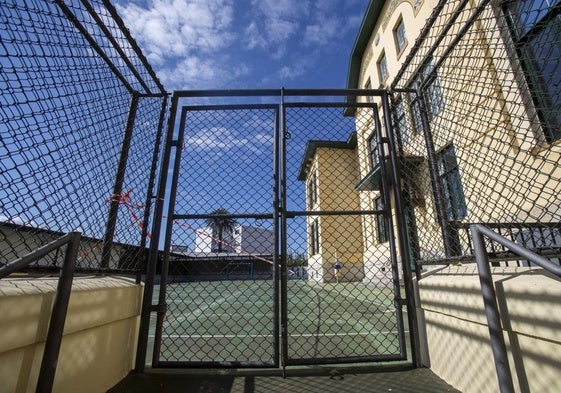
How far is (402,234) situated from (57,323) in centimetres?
216

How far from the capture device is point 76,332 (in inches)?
57.6

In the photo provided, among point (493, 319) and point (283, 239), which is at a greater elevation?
point (283, 239)

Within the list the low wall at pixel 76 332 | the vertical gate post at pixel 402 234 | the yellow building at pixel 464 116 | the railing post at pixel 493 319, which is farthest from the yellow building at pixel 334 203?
the railing post at pixel 493 319

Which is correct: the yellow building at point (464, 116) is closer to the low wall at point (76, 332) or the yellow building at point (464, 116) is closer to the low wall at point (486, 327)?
the low wall at point (486, 327)

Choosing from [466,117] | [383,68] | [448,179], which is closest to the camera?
[466,117]

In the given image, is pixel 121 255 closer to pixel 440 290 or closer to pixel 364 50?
pixel 440 290

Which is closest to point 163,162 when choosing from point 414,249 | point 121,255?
point 121,255

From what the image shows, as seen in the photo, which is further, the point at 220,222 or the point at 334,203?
the point at 334,203

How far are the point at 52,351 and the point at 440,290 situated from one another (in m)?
2.02

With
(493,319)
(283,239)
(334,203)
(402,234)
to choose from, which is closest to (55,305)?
(283,239)

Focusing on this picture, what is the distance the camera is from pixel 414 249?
230cm

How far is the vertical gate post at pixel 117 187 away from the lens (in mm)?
2090

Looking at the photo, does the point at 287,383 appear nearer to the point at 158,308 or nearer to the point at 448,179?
the point at 158,308

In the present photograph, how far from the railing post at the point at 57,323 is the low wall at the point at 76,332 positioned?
80 millimetres
